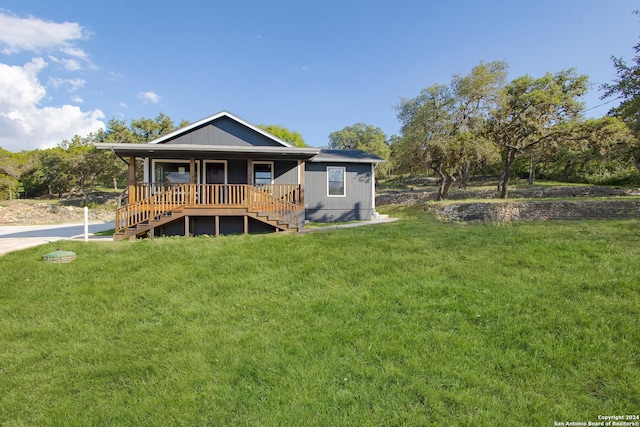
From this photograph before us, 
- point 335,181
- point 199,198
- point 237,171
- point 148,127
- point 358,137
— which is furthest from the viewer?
point 358,137

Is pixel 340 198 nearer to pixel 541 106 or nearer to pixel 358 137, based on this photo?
pixel 541 106

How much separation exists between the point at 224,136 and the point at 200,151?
2.92 metres

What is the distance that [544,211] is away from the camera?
1209 centimetres

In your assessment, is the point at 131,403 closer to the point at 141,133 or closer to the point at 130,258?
the point at 130,258

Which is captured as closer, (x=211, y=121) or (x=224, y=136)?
(x=211, y=121)

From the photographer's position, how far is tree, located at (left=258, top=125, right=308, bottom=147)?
4331 cm

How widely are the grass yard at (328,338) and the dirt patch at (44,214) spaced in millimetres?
18599

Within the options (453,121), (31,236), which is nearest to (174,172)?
(31,236)

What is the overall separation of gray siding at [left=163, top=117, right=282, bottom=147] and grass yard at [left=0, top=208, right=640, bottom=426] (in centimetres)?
744

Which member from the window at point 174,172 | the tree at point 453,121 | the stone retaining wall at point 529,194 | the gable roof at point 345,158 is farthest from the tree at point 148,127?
the tree at point 453,121

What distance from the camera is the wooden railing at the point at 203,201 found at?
919 cm

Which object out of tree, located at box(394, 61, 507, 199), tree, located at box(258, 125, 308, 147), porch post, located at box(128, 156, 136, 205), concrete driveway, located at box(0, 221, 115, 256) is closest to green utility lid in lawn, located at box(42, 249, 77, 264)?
concrete driveway, located at box(0, 221, 115, 256)

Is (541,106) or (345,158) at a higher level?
(541,106)

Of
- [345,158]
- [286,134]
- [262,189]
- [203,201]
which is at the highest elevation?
[286,134]
